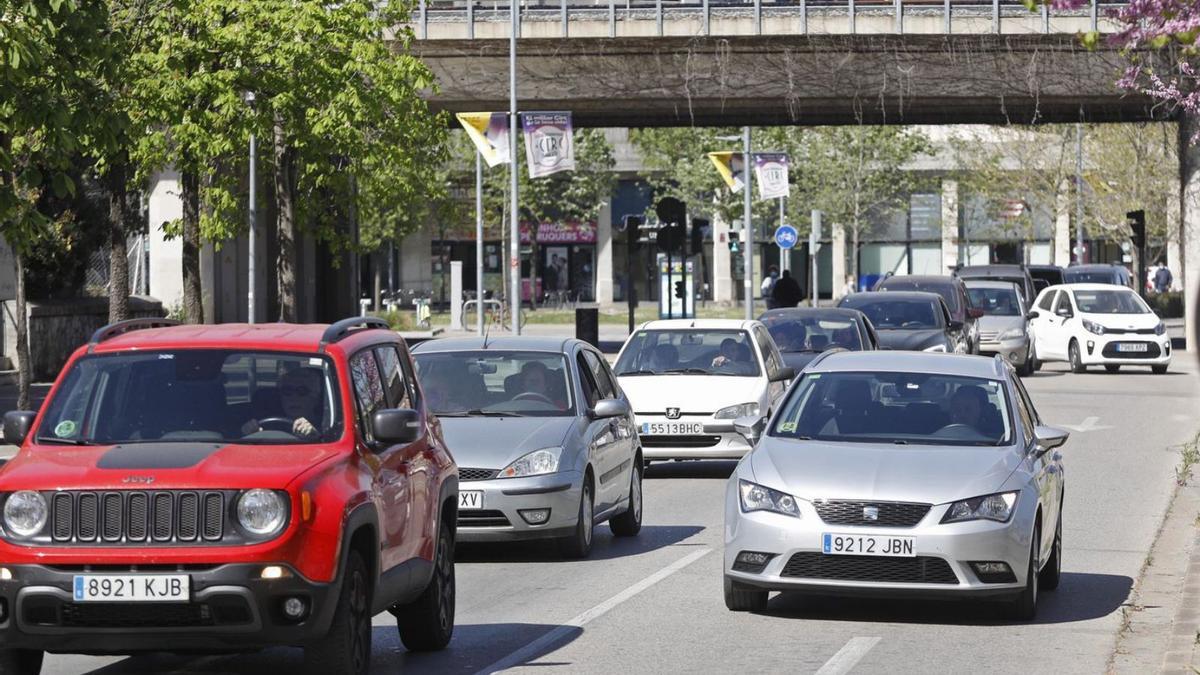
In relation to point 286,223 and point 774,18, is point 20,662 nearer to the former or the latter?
point 286,223

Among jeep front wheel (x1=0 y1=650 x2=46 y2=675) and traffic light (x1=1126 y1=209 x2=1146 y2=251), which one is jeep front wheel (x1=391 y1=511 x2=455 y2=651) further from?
traffic light (x1=1126 y1=209 x2=1146 y2=251)

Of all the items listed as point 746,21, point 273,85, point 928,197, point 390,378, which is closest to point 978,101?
point 746,21

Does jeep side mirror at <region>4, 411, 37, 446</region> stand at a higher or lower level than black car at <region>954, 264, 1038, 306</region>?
lower

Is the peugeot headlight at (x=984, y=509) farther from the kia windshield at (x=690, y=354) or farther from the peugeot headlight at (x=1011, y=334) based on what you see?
the peugeot headlight at (x=1011, y=334)

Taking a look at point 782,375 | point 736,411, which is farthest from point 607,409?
point 782,375

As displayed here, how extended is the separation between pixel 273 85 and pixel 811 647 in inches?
924

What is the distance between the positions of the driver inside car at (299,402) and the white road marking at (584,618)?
142 centimetres

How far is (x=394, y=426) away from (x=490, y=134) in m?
30.4

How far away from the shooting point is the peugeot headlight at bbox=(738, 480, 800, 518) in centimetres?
1078

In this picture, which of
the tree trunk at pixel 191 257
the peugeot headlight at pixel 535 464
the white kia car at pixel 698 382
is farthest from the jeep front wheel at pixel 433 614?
the tree trunk at pixel 191 257

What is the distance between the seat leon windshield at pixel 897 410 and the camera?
38.2ft

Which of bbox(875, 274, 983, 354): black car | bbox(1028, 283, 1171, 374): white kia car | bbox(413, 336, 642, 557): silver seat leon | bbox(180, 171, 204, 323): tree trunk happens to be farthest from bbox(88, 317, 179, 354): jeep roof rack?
bbox(1028, 283, 1171, 374): white kia car

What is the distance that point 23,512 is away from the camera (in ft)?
26.8

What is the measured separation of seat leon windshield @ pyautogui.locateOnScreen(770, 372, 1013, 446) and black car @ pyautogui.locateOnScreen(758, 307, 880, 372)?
41.1ft
